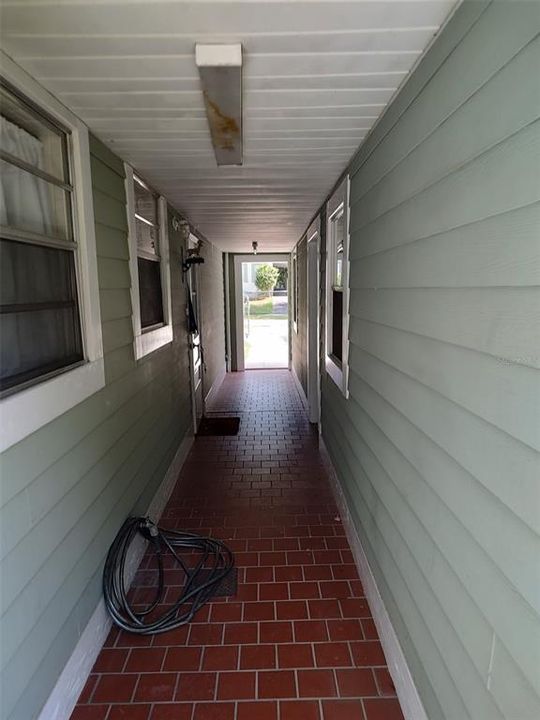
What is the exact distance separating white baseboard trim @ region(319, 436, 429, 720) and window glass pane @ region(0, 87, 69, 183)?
7.56ft

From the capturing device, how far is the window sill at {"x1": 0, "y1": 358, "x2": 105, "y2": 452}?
1.23m

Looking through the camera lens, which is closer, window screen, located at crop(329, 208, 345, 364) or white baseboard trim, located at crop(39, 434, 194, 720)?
white baseboard trim, located at crop(39, 434, 194, 720)

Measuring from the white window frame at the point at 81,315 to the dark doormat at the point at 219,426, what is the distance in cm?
286

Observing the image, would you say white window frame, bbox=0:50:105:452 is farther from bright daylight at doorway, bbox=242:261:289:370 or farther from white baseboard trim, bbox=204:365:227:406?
bright daylight at doorway, bbox=242:261:289:370

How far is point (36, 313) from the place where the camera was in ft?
4.99

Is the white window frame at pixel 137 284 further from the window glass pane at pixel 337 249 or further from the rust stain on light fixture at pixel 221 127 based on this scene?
the window glass pane at pixel 337 249

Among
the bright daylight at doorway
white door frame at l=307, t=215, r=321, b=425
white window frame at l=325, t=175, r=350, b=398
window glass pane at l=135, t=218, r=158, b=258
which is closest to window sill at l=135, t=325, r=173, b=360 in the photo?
window glass pane at l=135, t=218, r=158, b=258

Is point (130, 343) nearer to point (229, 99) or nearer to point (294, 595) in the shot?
point (229, 99)

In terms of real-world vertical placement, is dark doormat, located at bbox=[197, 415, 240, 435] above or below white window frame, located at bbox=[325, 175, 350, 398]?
below

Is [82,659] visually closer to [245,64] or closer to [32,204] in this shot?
[32,204]

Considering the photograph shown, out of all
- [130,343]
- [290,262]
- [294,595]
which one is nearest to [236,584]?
[294,595]

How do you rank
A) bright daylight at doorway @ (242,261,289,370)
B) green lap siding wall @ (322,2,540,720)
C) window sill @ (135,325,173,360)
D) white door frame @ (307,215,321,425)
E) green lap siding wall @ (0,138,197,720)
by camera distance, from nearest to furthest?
green lap siding wall @ (322,2,540,720) < green lap siding wall @ (0,138,197,720) < window sill @ (135,325,173,360) < white door frame @ (307,215,321,425) < bright daylight at doorway @ (242,261,289,370)

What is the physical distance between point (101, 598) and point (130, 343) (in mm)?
1320

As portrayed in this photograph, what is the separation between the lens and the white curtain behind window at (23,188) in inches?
52.3
